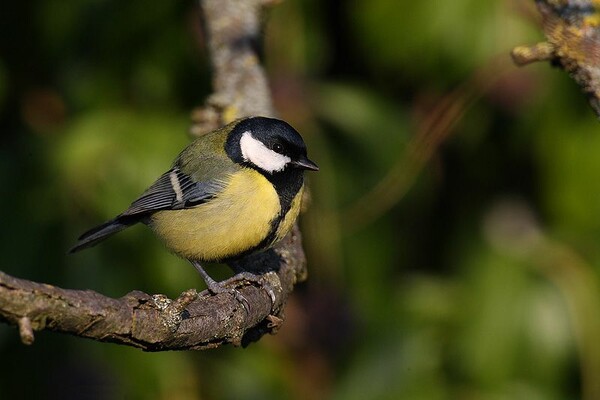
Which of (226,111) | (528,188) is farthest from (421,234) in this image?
(226,111)

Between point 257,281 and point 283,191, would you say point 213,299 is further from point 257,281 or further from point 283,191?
point 283,191

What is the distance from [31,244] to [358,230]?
953mm

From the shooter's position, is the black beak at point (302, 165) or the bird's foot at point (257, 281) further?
the black beak at point (302, 165)

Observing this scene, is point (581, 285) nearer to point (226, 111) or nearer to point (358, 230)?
point (358, 230)

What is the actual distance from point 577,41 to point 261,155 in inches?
36.9

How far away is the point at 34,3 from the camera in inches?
117

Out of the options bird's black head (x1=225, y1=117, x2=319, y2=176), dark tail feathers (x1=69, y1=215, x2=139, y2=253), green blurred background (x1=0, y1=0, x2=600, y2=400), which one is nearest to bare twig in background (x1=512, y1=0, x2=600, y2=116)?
green blurred background (x1=0, y1=0, x2=600, y2=400)

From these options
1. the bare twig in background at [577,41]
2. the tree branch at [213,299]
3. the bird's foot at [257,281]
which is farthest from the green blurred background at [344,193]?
the bare twig in background at [577,41]

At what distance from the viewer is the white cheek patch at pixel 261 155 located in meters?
2.46

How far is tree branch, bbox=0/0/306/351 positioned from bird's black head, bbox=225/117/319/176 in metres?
0.11

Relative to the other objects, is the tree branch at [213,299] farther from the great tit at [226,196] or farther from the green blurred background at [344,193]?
the green blurred background at [344,193]

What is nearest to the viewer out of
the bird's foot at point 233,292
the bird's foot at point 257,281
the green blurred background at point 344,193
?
the bird's foot at point 233,292

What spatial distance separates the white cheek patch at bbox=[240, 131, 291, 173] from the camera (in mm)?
2465

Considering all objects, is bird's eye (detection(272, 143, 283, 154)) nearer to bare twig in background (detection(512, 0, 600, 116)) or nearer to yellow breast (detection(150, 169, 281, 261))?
yellow breast (detection(150, 169, 281, 261))
